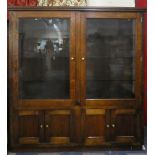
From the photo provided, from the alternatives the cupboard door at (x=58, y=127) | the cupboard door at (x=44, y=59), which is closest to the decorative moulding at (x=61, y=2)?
the cupboard door at (x=44, y=59)

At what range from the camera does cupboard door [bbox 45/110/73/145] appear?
346 centimetres

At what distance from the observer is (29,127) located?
3.46 meters

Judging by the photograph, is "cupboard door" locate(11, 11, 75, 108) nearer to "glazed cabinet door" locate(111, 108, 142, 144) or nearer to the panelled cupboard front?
the panelled cupboard front

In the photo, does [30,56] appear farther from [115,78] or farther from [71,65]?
[115,78]

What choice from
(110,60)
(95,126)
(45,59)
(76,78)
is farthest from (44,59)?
(95,126)

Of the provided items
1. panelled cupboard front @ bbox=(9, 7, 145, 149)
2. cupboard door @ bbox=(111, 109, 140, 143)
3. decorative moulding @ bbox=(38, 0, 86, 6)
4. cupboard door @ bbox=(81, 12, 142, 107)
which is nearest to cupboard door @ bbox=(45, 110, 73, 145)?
panelled cupboard front @ bbox=(9, 7, 145, 149)

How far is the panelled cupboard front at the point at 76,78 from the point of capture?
3422mm

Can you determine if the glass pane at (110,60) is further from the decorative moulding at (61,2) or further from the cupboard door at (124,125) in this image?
the decorative moulding at (61,2)

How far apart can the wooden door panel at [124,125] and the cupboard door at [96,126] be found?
0.31ft

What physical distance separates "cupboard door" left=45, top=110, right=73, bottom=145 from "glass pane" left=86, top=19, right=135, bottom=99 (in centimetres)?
40

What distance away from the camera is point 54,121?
136 inches

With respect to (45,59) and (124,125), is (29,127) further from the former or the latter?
(124,125)

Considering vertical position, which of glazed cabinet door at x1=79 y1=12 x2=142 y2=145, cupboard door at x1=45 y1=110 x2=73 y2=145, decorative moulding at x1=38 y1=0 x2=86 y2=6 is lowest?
cupboard door at x1=45 y1=110 x2=73 y2=145
